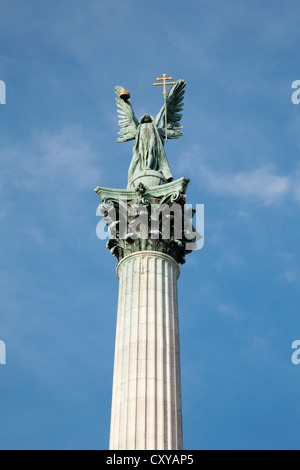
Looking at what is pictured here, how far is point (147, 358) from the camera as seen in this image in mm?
28984

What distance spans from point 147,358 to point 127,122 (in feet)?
48.9

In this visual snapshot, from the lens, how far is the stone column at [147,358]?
89.4ft

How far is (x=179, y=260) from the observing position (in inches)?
1330

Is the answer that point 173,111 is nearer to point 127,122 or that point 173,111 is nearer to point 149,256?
point 127,122

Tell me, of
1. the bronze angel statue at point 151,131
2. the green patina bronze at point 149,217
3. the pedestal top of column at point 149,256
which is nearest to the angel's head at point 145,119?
the bronze angel statue at point 151,131

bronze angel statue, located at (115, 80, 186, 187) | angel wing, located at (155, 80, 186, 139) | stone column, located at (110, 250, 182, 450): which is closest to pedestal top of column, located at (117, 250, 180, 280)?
stone column, located at (110, 250, 182, 450)

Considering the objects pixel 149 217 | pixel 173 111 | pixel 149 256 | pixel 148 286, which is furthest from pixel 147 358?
pixel 173 111

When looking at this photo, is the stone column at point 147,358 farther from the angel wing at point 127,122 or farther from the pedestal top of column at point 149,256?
the angel wing at point 127,122

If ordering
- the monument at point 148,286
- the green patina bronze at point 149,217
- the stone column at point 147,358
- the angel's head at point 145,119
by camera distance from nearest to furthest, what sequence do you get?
the stone column at point 147,358
the monument at point 148,286
the green patina bronze at point 149,217
the angel's head at point 145,119

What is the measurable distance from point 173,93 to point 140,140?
3634mm

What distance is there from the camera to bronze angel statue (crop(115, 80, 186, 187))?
119 ft

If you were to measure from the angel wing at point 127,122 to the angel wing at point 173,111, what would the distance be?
1.35 meters
